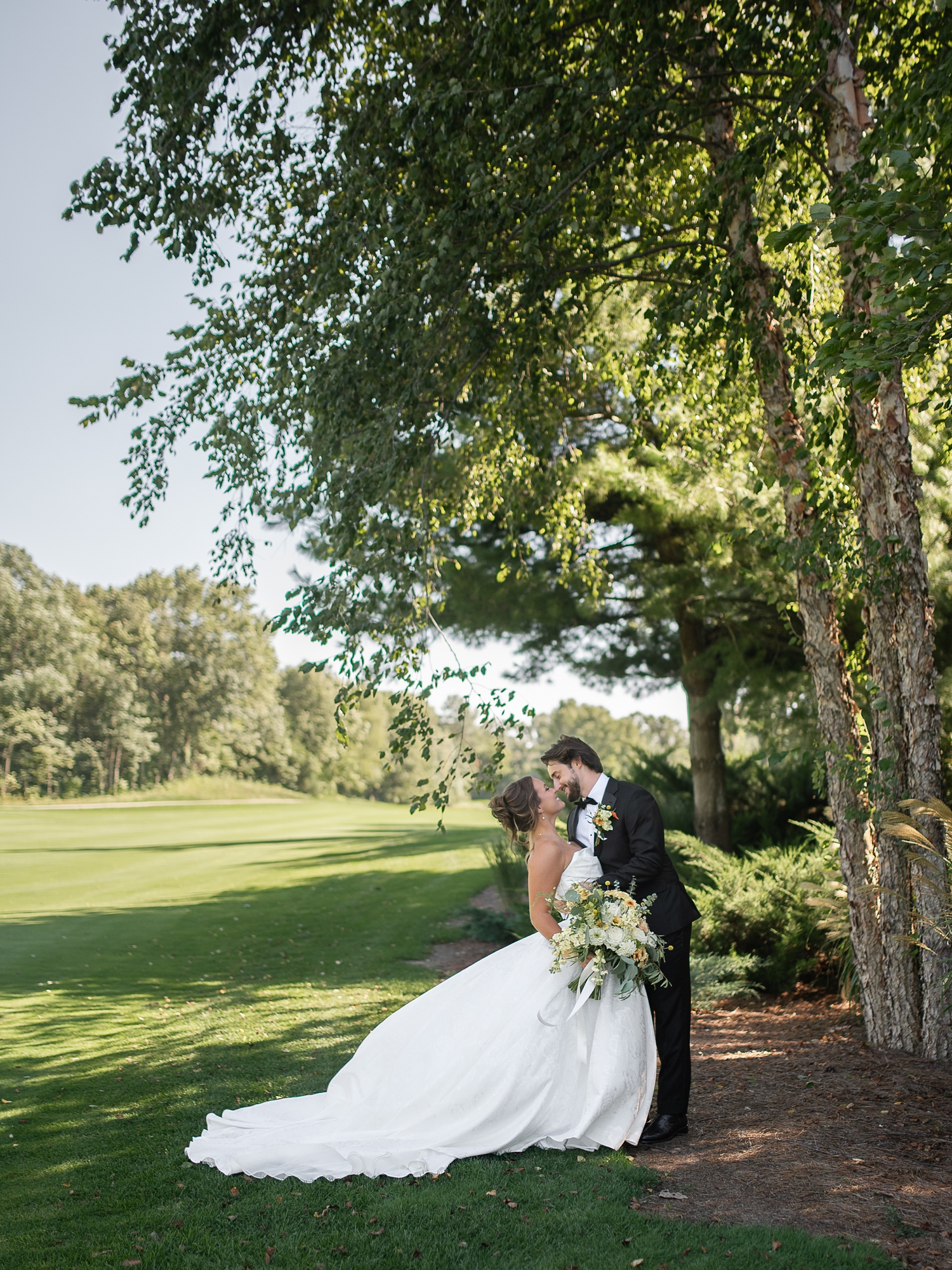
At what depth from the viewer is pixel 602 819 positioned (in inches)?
194

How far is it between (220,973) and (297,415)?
6691mm

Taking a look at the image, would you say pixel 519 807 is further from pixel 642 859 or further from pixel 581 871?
pixel 642 859

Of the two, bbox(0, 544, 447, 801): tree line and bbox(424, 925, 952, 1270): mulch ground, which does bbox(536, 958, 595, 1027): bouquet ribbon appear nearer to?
bbox(424, 925, 952, 1270): mulch ground

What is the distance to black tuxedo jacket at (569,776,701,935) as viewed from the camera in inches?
198

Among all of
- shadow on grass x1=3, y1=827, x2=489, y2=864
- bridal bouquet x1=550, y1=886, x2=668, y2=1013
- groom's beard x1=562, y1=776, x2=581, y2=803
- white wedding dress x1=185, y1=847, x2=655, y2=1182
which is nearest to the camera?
white wedding dress x1=185, y1=847, x2=655, y2=1182

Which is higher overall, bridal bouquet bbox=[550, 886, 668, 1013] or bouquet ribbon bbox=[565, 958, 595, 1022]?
bridal bouquet bbox=[550, 886, 668, 1013]

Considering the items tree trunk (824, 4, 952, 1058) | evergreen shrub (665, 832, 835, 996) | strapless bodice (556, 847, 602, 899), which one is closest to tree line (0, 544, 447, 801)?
evergreen shrub (665, 832, 835, 996)

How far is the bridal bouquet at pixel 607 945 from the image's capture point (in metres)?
4.66

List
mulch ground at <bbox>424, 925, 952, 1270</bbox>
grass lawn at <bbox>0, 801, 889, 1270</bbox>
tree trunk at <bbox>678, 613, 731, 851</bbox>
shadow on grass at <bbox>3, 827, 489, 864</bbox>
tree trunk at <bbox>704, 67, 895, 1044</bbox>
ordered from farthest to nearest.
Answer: shadow on grass at <bbox>3, 827, 489, 864</bbox> → tree trunk at <bbox>678, 613, 731, 851</bbox> → tree trunk at <bbox>704, 67, 895, 1044</bbox> → mulch ground at <bbox>424, 925, 952, 1270</bbox> → grass lawn at <bbox>0, 801, 889, 1270</bbox>

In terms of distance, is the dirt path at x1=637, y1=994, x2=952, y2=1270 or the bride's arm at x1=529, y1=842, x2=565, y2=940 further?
the bride's arm at x1=529, y1=842, x2=565, y2=940

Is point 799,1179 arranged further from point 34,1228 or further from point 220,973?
point 220,973

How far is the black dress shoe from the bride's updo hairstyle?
5.51 feet

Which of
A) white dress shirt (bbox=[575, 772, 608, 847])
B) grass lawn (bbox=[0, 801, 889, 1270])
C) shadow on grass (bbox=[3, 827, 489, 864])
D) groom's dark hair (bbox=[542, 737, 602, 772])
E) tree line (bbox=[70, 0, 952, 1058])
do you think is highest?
tree line (bbox=[70, 0, 952, 1058])

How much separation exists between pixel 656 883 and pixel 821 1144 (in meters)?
1.52
